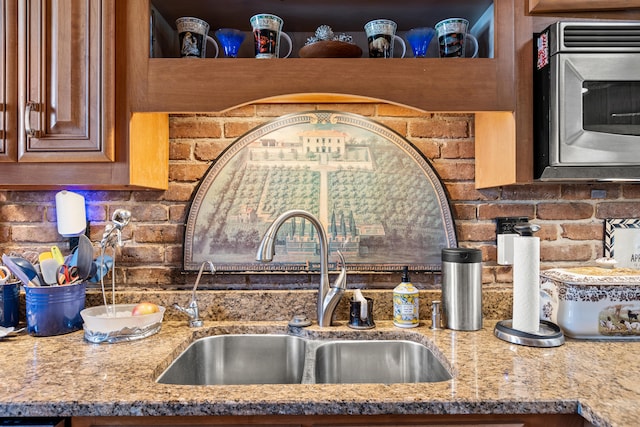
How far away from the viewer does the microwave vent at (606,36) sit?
121 centimetres

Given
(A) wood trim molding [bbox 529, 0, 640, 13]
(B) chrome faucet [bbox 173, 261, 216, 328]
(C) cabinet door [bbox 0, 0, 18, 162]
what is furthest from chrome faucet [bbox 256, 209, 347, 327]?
(A) wood trim molding [bbox 529, 0, 640, 13]

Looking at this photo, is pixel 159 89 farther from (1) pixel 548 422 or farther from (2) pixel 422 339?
(1) pixel 548 422

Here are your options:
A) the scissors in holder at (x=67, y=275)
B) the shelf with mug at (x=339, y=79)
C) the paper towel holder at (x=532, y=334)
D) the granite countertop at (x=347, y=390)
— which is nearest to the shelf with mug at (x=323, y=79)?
the shelf with mug at (x=339, y=79)

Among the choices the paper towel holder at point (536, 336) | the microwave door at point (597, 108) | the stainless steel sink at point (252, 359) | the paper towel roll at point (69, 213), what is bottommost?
the stainless steel sink at point (252, 359)

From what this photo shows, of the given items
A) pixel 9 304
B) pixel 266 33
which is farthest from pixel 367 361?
pixel 9 304

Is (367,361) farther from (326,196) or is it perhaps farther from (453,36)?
(453,36)

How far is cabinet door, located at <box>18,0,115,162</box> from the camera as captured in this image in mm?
1279

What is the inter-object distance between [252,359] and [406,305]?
557mm

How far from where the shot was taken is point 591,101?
122 centimetres

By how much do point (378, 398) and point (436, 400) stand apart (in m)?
0.12

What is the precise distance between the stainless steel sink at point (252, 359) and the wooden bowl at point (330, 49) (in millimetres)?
923

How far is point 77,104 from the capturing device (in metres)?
1.29

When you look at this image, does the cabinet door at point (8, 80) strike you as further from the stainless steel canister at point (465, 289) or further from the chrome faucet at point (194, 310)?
the stainless steel canister at point (465, 289)

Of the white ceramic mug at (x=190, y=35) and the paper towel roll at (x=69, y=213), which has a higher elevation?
the white ceramic mug at (x=190, y=35)
